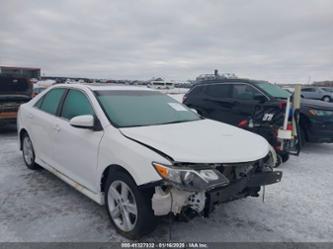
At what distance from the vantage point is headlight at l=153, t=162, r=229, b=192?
7.98 feet

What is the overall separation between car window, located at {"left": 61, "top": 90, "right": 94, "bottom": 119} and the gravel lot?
3.67 feet

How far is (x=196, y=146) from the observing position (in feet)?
9.08

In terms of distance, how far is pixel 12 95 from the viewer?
856 centimetres

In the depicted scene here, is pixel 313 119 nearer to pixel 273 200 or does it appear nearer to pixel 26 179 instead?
pixel 273 200

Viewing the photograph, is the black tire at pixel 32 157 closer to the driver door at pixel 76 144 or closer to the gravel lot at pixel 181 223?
the gravel lot at pixel 181 223

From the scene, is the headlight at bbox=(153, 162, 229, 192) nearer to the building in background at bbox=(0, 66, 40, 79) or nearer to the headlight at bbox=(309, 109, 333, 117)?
the headlight at bbox=(309, 109, 333, 117)

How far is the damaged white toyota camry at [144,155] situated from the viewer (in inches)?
99.7

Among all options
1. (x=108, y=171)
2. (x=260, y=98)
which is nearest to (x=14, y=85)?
(x=260, y=98)

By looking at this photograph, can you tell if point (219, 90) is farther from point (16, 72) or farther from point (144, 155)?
point (16, 72)

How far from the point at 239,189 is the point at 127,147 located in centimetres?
115

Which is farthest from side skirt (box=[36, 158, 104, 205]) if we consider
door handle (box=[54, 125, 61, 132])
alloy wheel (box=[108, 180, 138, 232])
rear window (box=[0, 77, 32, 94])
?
rear window (box=[0, 77, 32, 94])

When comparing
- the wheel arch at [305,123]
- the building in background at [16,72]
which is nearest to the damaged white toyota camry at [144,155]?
the wheel arch at [305,123]

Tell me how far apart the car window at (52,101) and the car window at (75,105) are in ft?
0.85

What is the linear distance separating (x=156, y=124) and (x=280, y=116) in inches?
137
